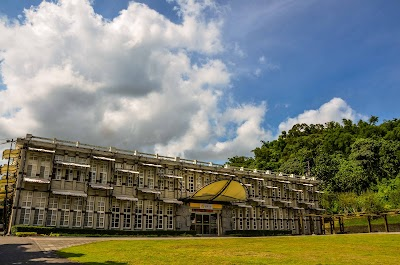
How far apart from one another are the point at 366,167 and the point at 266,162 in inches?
1006

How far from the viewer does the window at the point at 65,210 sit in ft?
110

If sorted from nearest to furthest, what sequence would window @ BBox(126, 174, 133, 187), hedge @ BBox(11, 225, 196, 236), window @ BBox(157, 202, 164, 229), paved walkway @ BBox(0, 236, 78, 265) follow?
paved walkway @ BBox(0, 236, 78, 265) → hedge @ BBox(11, 225, 196, 236) → window @ BBox(126, 174, 133, 187) → window @ BBox(157, 202, 164, 229)

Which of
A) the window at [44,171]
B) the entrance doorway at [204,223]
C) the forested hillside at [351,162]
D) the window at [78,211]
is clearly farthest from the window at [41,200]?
the forested hillside at [351,162]

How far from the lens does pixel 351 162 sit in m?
70.5

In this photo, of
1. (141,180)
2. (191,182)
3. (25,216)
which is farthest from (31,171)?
(191,182)

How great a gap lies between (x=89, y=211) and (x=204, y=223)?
14470mm

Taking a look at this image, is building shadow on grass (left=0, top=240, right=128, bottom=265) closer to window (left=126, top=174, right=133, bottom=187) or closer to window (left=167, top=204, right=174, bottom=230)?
window (left=126, top=174, right=133, bottom=187)

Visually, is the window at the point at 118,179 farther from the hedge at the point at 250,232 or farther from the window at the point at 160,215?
the hedge at the point at 250,232

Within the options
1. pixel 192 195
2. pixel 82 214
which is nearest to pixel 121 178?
pixel 82 214

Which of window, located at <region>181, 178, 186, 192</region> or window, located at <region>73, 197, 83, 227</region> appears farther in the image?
window, located at <region>181, 178, 186, 192</region>

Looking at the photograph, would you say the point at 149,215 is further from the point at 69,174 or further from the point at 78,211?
the point at 69,174

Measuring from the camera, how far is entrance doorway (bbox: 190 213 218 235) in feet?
138

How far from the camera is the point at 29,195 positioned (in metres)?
32.3

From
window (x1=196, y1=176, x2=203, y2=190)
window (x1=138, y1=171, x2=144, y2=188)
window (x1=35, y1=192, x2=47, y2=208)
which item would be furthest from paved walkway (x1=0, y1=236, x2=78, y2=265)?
window (x1=196, y1=176, x2=203, y2=190)
